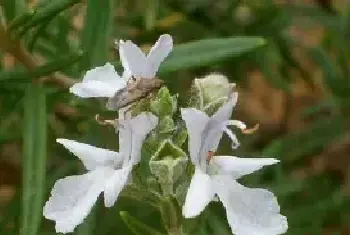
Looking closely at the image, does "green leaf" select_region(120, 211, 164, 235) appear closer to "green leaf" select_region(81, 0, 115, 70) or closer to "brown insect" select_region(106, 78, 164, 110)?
"brown insect" select_region(106, 78, 164, 110)

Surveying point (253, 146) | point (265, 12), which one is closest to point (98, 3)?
point (265, 12)

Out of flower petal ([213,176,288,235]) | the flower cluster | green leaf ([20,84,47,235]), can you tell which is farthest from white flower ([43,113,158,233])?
green leaf ([20,84,47,235])

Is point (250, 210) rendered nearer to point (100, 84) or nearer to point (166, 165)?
point (166, 165)

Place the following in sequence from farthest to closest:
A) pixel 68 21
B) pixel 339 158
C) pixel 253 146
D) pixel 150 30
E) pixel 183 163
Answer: pixel 339 158 < pixel 253 146 < pixel 150 30 < pixel 68 21 < pixel 183 163

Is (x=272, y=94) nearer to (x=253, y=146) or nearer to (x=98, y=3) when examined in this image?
(x=253, y=146)

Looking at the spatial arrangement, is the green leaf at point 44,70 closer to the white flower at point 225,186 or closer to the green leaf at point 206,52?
the green leaf at point 206,52

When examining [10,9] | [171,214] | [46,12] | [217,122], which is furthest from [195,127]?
[10,9]
